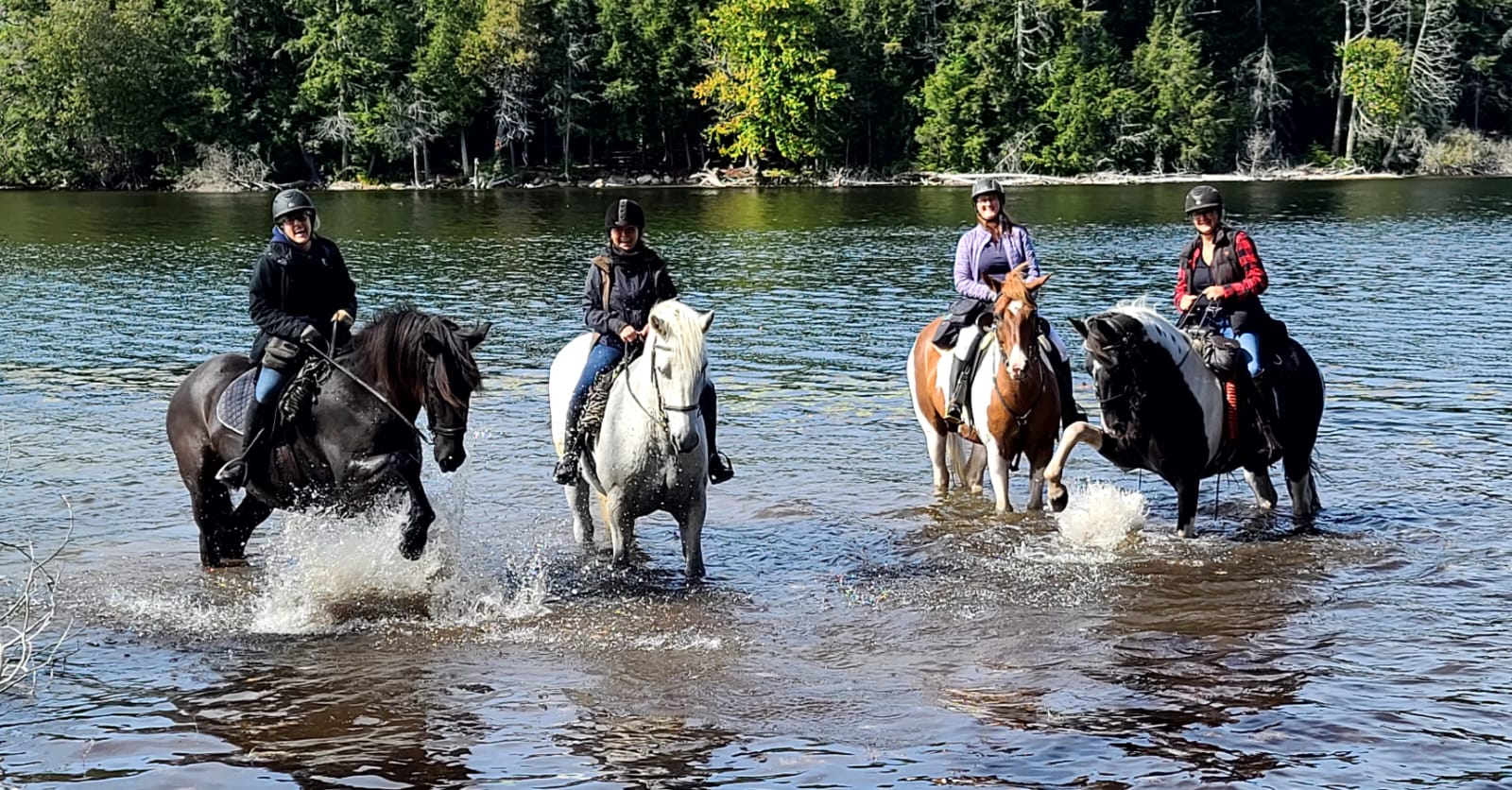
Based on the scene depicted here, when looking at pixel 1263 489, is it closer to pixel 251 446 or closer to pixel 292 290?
pixel 292 290

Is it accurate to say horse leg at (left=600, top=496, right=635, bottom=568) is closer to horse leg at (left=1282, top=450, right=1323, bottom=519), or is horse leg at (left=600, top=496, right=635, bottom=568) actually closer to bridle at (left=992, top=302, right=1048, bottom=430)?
bridle at (left=992, top=302, right=1048, bottom=430)

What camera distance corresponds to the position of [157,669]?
10359 mm

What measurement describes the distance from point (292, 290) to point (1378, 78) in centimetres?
9165

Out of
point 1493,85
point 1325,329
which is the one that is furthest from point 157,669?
point 1493,85

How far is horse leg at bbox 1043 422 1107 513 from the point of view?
12.5m

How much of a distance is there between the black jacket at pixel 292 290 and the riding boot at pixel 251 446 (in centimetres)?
52

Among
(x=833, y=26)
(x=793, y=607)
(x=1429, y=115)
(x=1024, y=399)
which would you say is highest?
(x=833, y=26)

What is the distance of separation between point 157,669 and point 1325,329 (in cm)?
2361

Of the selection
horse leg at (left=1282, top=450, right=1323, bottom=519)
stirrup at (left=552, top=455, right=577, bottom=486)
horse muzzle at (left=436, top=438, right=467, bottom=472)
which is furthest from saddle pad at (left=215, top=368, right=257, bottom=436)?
horse leg at (left=1282, top=450, right=1323, bottom=519)

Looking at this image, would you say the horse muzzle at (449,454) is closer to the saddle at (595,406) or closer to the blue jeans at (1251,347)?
the saddle at (595,406)

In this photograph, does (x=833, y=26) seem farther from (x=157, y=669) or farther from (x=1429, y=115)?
(x=157, y=669)

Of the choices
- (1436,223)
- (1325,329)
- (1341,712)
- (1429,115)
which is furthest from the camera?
(1429,115)

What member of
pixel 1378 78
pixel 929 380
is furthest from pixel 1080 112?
pixel 929 380

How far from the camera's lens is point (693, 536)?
39.7 feet
